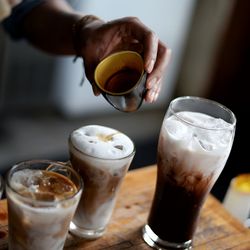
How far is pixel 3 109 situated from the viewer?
105 inches

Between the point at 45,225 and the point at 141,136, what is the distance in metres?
2.11

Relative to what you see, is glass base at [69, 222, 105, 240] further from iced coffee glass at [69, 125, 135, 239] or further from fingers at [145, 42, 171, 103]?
fingers at [145, 42, 171, 103]

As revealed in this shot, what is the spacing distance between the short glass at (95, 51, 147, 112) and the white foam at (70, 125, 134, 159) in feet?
0.23

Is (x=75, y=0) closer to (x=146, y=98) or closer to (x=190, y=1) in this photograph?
(x=190, y=1)

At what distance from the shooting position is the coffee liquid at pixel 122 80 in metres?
1.03

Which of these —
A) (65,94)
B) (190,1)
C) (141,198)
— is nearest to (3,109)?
(65,94)

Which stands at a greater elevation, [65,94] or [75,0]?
[75,0]

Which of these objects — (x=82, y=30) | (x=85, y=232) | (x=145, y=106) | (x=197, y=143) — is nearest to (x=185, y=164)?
(x=197, y=143)

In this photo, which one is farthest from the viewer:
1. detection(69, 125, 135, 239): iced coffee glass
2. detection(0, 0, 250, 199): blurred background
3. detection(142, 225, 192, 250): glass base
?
detection(0, 0, 250, 199): blurred background

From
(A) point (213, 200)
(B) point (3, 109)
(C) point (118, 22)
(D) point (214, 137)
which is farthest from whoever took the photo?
(B) point (3, 109)

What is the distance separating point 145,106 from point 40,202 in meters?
2.38

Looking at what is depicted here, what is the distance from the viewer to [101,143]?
3.19 feet

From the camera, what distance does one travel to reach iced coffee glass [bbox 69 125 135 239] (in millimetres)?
945

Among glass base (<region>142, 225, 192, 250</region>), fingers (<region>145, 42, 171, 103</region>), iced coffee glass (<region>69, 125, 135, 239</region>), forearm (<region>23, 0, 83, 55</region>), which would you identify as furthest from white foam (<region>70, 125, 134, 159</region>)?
forearm (<region>23, 0, 83, 55</region>)
